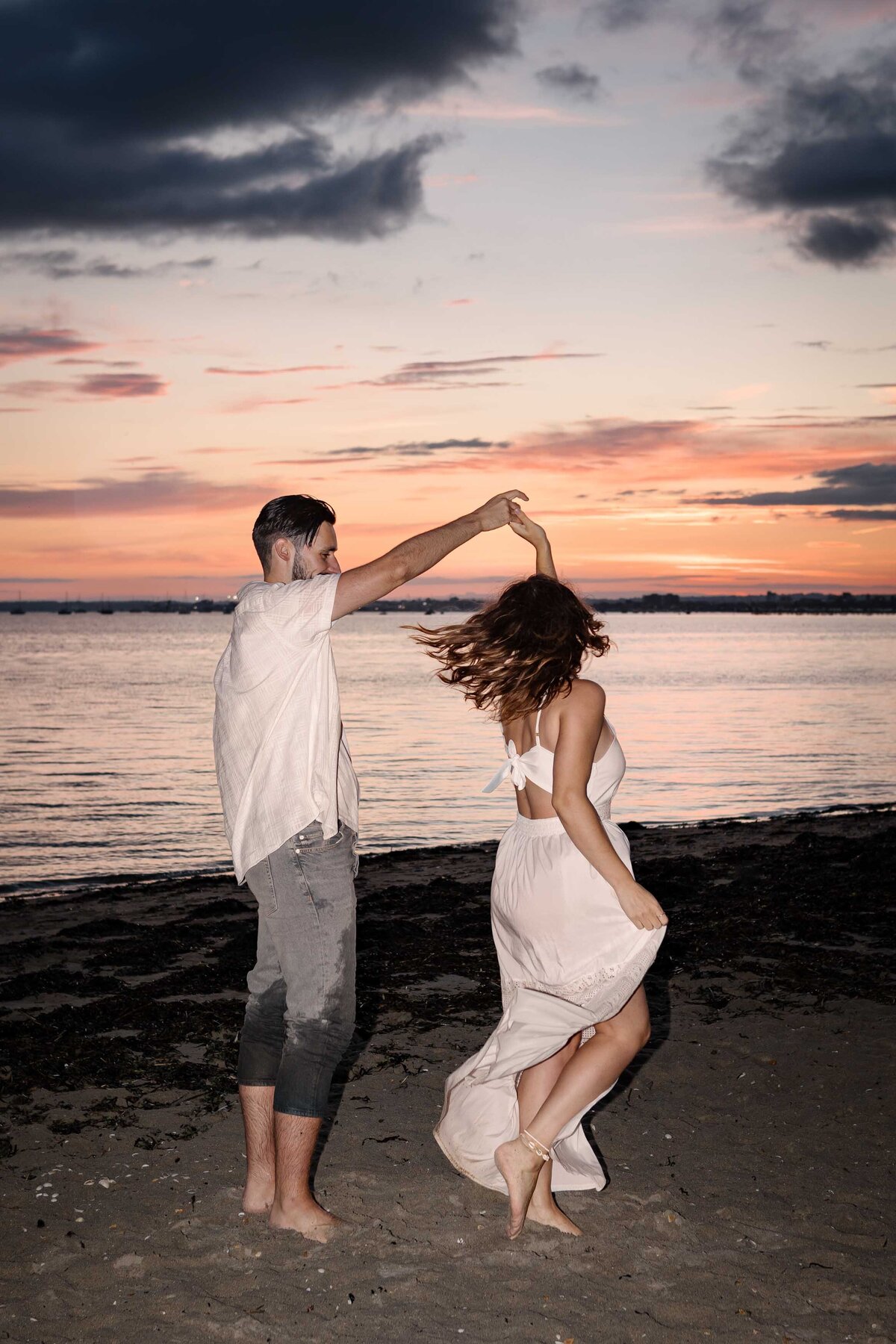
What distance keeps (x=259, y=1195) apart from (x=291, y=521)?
250 centimetres

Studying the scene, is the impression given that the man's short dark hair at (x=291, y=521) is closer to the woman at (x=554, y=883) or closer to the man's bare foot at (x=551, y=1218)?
the woman at (x=554, y=883)

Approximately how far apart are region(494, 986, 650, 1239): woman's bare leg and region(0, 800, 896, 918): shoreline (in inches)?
357

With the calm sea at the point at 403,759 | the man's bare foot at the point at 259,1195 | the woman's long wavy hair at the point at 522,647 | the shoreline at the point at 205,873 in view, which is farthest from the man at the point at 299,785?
the shoreline at the point at 205,873

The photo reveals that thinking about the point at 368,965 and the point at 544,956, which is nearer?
the point at 544,956

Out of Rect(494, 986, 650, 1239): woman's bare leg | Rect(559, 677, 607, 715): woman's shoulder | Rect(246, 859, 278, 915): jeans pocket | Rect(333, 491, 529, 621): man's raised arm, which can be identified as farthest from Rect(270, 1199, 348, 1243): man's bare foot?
Rect(333, 491, 529, 621): man's raised arm

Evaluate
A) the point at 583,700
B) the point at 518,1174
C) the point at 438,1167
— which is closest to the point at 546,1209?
the point at 518,1174

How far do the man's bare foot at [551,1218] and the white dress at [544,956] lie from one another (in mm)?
169

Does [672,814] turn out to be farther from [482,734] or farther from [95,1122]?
[95,1122]

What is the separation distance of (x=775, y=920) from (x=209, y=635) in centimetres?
13919

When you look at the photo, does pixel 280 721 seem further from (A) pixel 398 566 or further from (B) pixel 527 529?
(B) pixel 527 529

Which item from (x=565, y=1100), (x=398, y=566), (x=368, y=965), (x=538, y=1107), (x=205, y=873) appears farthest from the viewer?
(x=205, y=873)

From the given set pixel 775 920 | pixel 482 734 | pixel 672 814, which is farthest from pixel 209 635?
pixel 775 920

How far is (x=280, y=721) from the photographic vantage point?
3.70 meters

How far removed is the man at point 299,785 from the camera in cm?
365
